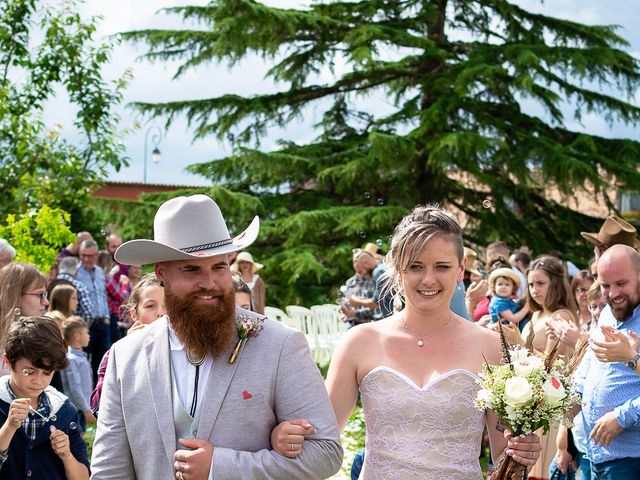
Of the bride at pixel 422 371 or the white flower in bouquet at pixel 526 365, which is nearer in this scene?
the white flower in bouquet at pixel 526 365

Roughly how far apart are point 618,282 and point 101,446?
3483 mm

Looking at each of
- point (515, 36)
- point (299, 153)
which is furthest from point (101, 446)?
point (515, 36)

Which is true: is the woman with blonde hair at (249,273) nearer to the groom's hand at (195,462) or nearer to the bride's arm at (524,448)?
the bride's arm at (524,448)

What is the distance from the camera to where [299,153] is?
23672mm

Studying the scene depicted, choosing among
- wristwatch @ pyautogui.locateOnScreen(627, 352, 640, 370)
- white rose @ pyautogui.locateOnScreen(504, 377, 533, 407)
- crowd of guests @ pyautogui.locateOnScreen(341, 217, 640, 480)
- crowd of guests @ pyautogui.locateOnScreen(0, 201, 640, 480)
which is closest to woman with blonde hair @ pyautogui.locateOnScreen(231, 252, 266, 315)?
crowd of guests @ pyautogui.locateOnScreen(341, 217, 640, 480)

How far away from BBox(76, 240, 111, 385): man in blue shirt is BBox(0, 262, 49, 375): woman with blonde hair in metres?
6.60

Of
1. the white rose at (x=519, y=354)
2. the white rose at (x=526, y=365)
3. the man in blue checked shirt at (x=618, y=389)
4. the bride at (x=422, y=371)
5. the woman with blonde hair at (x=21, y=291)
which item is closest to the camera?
the white rose at (x=526, y=365)

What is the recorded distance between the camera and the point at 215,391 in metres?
3.34

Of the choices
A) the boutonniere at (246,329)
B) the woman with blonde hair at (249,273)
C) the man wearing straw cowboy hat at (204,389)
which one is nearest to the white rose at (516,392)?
the man wearing straw cowboy hat at (204,389)

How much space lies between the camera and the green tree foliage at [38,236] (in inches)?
425

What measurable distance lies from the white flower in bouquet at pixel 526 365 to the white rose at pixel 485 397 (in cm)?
17

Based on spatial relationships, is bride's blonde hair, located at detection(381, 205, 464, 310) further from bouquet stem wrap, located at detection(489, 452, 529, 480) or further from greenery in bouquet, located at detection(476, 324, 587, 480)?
bouquet stem wrap, located at detection(489, 452, 529, 480)

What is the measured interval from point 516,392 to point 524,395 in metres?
0.04

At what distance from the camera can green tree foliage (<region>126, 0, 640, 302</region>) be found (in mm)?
21531
